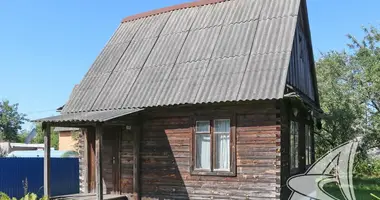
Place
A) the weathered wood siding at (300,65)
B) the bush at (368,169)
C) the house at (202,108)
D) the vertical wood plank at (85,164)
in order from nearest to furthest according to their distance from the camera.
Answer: the house at (202,108) < the weathered wood siding at (300,65) < the vertical wood plank at (85,164) < the bush at (368,169)

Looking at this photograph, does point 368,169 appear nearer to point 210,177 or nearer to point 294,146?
point 294,146

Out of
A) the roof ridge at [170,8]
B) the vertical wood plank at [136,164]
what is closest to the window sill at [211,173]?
the vertical wood plank at [136,164]

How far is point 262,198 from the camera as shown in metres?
9.68

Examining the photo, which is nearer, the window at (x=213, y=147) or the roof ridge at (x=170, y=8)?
the window at (x=213, y=147)

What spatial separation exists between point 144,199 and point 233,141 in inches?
127

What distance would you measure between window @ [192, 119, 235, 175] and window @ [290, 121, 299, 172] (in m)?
2.01

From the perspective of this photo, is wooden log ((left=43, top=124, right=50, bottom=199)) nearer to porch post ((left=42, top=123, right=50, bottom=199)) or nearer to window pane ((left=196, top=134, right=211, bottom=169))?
porch post ((left=42, top=123, right=50, bottom=199))

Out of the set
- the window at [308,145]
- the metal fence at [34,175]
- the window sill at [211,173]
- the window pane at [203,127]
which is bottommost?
the metal fence at [34,175]

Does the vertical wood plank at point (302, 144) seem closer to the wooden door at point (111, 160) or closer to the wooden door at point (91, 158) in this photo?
the wooden door at point (111, 160)

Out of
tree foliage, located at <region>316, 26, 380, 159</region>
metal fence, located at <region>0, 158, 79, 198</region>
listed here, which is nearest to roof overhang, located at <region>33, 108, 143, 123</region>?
metal fence, located at <region>0, 158, 79, 198</region>

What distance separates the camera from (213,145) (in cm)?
1039

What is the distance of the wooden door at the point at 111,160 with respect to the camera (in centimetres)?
1208

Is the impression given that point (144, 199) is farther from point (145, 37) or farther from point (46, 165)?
point (145, 37)

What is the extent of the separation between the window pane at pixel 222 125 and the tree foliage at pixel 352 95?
361 inches
